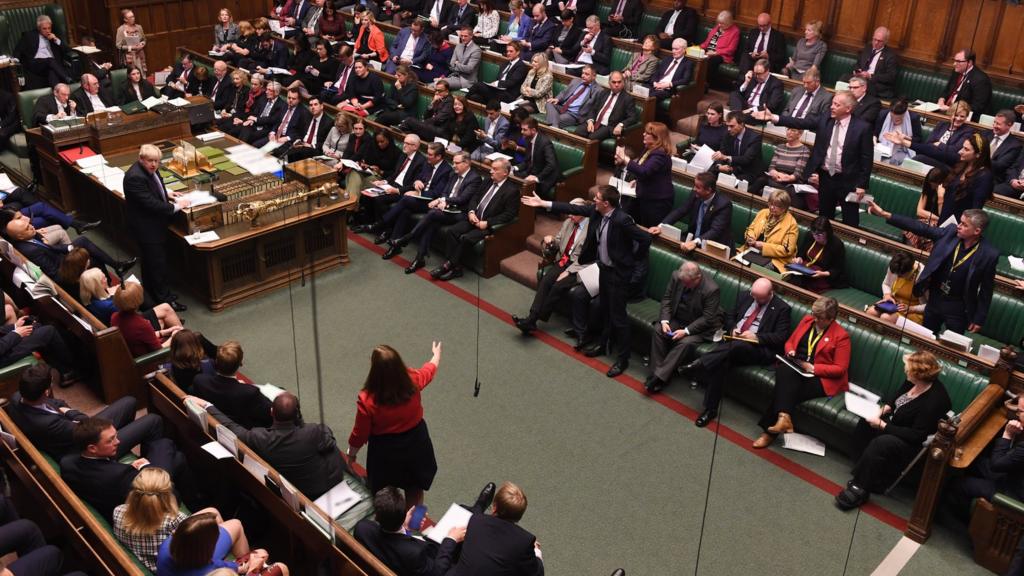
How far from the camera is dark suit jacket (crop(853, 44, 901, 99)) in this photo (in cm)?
859

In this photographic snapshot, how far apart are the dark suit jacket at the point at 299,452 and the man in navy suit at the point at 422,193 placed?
11.6 feet

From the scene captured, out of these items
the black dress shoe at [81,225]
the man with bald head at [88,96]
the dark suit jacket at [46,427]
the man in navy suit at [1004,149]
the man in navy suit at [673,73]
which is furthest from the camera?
the man with bald head at [88,96]

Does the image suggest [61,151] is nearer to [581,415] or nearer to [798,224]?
[581,415]

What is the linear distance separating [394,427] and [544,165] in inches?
154

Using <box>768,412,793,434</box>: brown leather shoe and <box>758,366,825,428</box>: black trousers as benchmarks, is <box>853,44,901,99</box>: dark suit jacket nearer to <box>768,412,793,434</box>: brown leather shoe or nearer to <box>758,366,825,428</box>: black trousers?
<box>758,366,825,428</box>: black trousers

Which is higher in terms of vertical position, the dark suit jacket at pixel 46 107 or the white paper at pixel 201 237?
the dark suit jacket at pixel 46 107

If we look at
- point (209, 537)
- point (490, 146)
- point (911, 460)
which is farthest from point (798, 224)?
point (209, 537)

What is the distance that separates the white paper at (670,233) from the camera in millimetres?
6219

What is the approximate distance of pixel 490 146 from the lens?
26.5ft

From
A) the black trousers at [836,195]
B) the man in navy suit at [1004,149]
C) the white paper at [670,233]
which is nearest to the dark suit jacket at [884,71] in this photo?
the man in navy suit at [1004,149]

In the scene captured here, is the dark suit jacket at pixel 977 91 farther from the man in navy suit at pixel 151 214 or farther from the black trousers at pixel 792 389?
the man in navy suit at pixel 151 214

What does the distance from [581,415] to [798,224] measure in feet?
7.06

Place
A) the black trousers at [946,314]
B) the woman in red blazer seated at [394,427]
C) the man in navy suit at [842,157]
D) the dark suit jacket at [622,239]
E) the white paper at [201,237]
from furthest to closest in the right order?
the white paper at [201,237] < the man in navy suit at [842,157] < the dark suit jacket at [622,239] < the black trousers at [946,314] < the woman in red blazer seated at [394,427]

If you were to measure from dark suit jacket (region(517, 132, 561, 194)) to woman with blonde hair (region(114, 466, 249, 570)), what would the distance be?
449 cm
